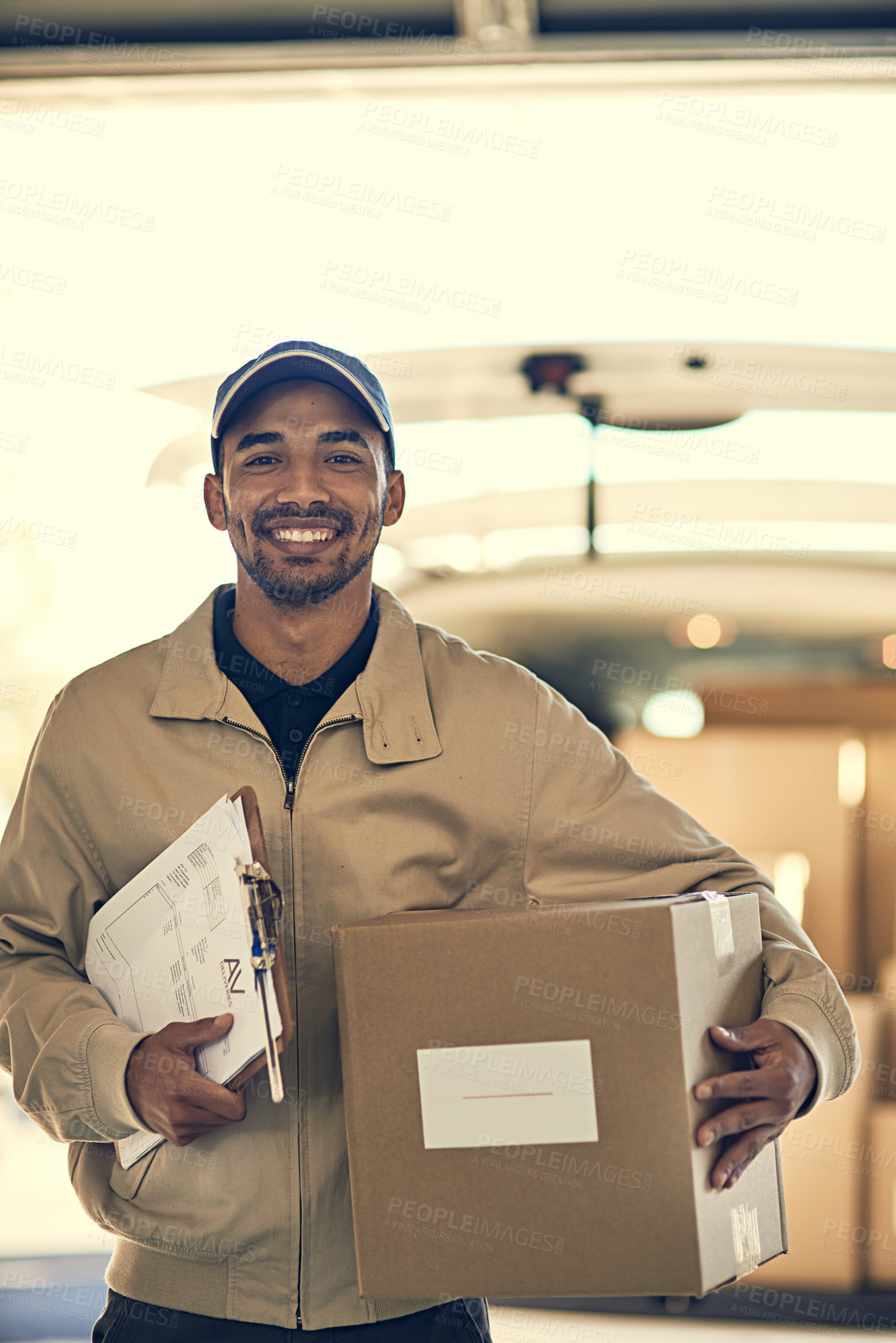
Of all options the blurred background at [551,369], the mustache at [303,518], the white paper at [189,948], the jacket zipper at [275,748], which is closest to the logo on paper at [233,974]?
the white paper at [189,948]

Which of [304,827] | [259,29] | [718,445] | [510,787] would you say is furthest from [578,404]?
[304,827]

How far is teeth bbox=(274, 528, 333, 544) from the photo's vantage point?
149 centimetres

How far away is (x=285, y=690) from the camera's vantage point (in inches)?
61.4

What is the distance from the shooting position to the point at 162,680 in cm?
151

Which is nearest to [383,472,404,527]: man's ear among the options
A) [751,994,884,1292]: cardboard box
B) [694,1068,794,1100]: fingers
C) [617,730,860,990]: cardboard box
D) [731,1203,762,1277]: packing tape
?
[694,1068,794,1100]: fingers

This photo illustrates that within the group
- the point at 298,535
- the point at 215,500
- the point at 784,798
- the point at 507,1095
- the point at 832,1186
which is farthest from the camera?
the point at 784,798

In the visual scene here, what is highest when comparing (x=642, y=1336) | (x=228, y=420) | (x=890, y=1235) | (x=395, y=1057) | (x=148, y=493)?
(x=148, y=493)

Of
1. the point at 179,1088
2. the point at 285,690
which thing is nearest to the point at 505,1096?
the point at 179,1088

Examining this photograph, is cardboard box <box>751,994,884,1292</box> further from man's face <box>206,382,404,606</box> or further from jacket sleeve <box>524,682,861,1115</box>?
man's face <box>206,382,404,606</box>

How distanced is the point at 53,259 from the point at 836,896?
8.38ft

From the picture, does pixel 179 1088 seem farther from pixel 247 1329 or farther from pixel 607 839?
pixel 607 839

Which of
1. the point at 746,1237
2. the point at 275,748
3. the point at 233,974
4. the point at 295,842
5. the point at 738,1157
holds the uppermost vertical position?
the point at 275,748

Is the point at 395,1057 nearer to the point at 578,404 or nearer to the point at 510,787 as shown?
the point at 510,787

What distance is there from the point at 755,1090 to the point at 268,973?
532 mm
